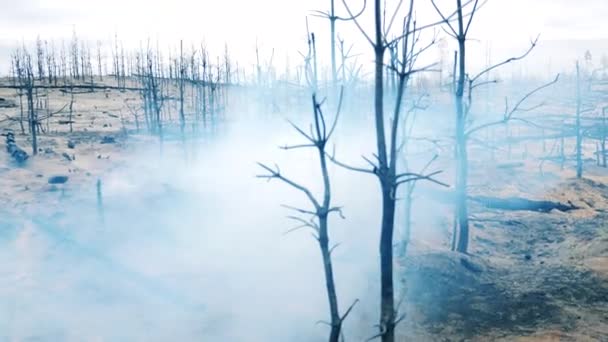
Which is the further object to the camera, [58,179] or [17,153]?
[17,153]

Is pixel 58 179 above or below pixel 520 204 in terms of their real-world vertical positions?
above

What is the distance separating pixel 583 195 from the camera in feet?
74.3

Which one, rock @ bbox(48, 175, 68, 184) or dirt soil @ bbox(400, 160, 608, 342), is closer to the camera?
dirt soil @ bbox(400, 160, 608, 342)

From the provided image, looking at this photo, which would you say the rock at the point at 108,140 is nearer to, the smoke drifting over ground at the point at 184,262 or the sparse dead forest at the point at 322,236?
the sparse dead forest at the point at 322,236

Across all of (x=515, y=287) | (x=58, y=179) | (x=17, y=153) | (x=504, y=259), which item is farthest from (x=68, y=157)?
(x=515, y=287)

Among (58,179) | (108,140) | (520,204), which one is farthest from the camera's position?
(108,140)

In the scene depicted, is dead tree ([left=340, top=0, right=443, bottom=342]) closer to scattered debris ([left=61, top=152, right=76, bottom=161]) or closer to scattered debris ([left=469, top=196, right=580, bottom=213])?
scattered debris ([left=469, top=196, right=580, bottom=213])

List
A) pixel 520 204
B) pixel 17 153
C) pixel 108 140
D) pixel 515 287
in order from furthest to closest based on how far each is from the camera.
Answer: pixel 108 140, pixel 17 153, pixel 520 204, pixel 515 287

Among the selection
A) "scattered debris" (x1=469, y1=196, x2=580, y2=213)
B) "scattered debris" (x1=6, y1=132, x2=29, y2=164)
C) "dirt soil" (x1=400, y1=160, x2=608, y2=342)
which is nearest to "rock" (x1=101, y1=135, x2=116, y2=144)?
"scattered debris" (x1=6, y1=132, x2=29, y2=164)

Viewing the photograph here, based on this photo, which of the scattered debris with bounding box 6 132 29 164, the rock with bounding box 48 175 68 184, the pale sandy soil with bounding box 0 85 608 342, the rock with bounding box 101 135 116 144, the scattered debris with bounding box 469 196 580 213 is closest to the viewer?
the pale sandy soil with bounding box 0 85 608 342

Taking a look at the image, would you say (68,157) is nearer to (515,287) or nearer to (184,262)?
(184,262)

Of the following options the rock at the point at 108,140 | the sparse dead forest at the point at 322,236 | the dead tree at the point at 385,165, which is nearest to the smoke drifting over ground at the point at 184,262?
the sparse dead forest at the point at 322,236

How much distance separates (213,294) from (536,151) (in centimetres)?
3015

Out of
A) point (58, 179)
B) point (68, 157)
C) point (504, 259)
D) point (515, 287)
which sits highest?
point (68, 157)
